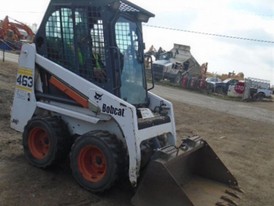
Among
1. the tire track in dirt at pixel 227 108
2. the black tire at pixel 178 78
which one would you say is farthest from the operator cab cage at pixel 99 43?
the black tire at pixel 178 78

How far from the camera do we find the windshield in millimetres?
5855

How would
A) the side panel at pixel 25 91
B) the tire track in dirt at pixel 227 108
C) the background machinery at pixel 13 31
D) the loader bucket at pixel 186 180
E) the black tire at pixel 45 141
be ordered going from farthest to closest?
the background machinery at pixel 13 31 < the tire track in dirt at pixel 227 108 < the side panel at pixel 25 91 < the black tire at pixel 45 141 < the loader bucket at pixel 186 180

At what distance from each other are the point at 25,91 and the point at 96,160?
1806mm

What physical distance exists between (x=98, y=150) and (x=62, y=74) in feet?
4.24

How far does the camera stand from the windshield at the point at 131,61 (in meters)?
5.86

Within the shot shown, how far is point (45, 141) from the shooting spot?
598cm

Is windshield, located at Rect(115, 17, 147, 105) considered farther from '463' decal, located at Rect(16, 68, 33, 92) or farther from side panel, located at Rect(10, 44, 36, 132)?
'463' decal, located at Rect(16, 68, 33, 92)

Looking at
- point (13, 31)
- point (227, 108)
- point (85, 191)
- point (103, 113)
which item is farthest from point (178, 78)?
point (85, 191)

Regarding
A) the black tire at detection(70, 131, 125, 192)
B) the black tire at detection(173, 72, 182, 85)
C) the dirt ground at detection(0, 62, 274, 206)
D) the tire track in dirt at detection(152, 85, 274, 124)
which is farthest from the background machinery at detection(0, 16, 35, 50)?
the black tire at detection(70, 131, 125, 192)

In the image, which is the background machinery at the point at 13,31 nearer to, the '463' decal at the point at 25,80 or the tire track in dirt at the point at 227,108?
the tire track in dirt at the point at 227,108

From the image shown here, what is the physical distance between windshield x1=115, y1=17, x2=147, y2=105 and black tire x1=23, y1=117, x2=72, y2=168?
107 centimetres

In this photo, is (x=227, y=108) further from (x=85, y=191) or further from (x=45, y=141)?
(x=85, y=191)

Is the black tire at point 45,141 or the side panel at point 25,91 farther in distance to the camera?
the side panel at point 25,91

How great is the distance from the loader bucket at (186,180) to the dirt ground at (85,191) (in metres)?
0.51
